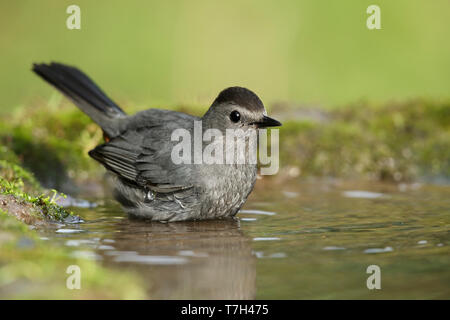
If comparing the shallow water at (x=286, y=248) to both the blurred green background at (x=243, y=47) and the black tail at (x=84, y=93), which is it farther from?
the blurred green background at (x=243, y=47)

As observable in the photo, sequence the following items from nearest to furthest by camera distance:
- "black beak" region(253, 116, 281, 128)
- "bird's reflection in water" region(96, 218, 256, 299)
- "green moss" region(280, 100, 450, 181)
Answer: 1. "bird's reflection in water" region(96, 218, 256, 299)
2. "black beak" region(253, 116, 281, 128)
3. "green moss" region(280, 100, 450, 181)

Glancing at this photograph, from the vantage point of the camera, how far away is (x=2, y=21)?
16203mm

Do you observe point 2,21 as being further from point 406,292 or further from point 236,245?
point 406,292

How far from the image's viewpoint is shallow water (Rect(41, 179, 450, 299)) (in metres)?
3.43

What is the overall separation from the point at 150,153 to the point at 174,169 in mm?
448

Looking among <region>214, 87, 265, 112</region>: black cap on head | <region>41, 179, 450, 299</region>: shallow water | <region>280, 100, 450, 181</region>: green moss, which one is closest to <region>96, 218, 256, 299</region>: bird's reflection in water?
<region>41, 179, 450, 299</region>: shallow water

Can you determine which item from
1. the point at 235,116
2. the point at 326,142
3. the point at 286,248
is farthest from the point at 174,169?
the point at 326,142

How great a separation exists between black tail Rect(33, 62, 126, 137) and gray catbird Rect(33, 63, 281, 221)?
0.27 meters

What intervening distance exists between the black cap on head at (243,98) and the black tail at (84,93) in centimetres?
164

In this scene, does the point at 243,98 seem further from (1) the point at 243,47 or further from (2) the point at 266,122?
(1) the point at 243,47

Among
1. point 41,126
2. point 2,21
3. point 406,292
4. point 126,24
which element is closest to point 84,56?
point 126,24

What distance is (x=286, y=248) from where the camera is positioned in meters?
4.34

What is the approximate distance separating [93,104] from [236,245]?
3152 mm

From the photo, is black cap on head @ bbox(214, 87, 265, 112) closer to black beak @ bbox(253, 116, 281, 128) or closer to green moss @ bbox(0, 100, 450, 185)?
black beak @ bbox(253, 116, 281, 128)
